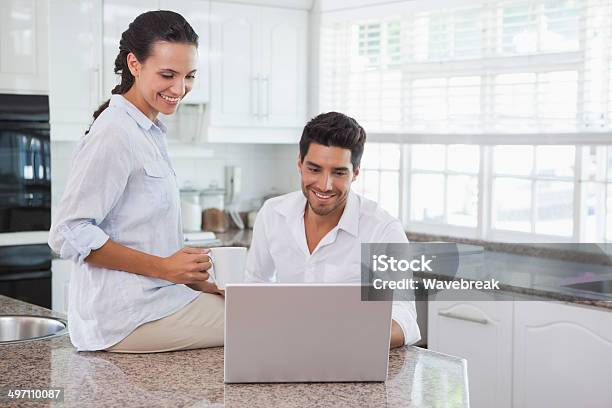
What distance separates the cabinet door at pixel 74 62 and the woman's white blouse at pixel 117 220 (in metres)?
2.26

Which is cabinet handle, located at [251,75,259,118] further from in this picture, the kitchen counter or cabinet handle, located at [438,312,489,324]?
cabinet handle, located at [438,312,489,324]

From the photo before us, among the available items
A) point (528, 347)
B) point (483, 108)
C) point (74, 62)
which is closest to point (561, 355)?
point (528, 347)

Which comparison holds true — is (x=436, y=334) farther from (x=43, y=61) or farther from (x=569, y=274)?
(x=43, y=61)

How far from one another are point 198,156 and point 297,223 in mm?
2498

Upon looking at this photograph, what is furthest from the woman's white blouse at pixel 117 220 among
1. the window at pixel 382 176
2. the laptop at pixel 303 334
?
the window at pixel 382 176

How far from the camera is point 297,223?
271 centimetres

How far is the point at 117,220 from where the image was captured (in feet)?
6.95

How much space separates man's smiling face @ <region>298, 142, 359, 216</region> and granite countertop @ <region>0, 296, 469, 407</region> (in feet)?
1.76

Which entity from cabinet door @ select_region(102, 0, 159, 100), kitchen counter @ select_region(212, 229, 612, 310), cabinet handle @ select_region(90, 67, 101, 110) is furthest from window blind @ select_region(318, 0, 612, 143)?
cabinet handle @ select_region(90, 67, 101, 110)

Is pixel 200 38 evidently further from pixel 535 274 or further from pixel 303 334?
pixel 303 334

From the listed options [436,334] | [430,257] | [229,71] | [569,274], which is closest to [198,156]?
[229,71]

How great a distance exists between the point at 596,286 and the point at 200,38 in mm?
2485

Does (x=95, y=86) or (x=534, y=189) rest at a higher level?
(x=95, y=86)

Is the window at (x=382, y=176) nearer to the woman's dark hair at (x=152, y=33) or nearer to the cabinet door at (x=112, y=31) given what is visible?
the cabinet door at (x=112, y=31)
